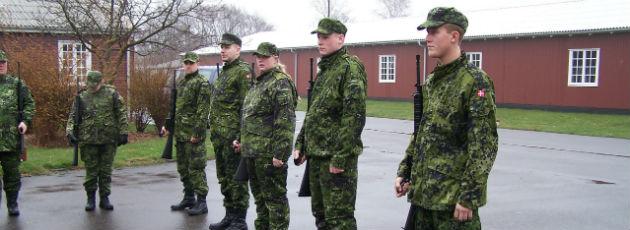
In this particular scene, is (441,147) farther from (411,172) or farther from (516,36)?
(516,36)

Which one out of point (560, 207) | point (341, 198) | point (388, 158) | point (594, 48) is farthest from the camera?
point (594, 48)

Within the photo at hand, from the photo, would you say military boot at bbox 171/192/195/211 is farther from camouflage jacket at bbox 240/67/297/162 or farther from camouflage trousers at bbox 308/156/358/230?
camouflage trousers at bbox 308/156/358/230

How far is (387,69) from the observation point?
3491cm

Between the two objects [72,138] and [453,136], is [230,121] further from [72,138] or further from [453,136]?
[453,136]

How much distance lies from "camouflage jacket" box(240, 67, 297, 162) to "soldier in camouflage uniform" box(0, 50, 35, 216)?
11.1 feet

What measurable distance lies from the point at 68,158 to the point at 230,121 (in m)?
6.66

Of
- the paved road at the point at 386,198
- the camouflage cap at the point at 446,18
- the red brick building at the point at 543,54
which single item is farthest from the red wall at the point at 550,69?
the camouflage cap at the point at 446,18

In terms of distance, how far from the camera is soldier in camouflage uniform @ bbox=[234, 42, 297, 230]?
602 centimetres

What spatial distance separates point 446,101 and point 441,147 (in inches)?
11.0

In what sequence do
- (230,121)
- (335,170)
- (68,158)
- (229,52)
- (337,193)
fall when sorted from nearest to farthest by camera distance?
(335,170) < (337,193) < (230,121) < (229,52) < (68,158)

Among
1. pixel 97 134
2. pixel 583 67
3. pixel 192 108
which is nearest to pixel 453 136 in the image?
pixel 192 108

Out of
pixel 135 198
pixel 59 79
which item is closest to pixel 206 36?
pixel 59 79

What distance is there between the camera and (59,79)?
1441cm

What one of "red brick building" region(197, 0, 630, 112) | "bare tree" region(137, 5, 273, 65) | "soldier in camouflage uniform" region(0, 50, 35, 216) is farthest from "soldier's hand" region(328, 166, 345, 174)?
"red brick building" region(197, 0, 630, 112)
